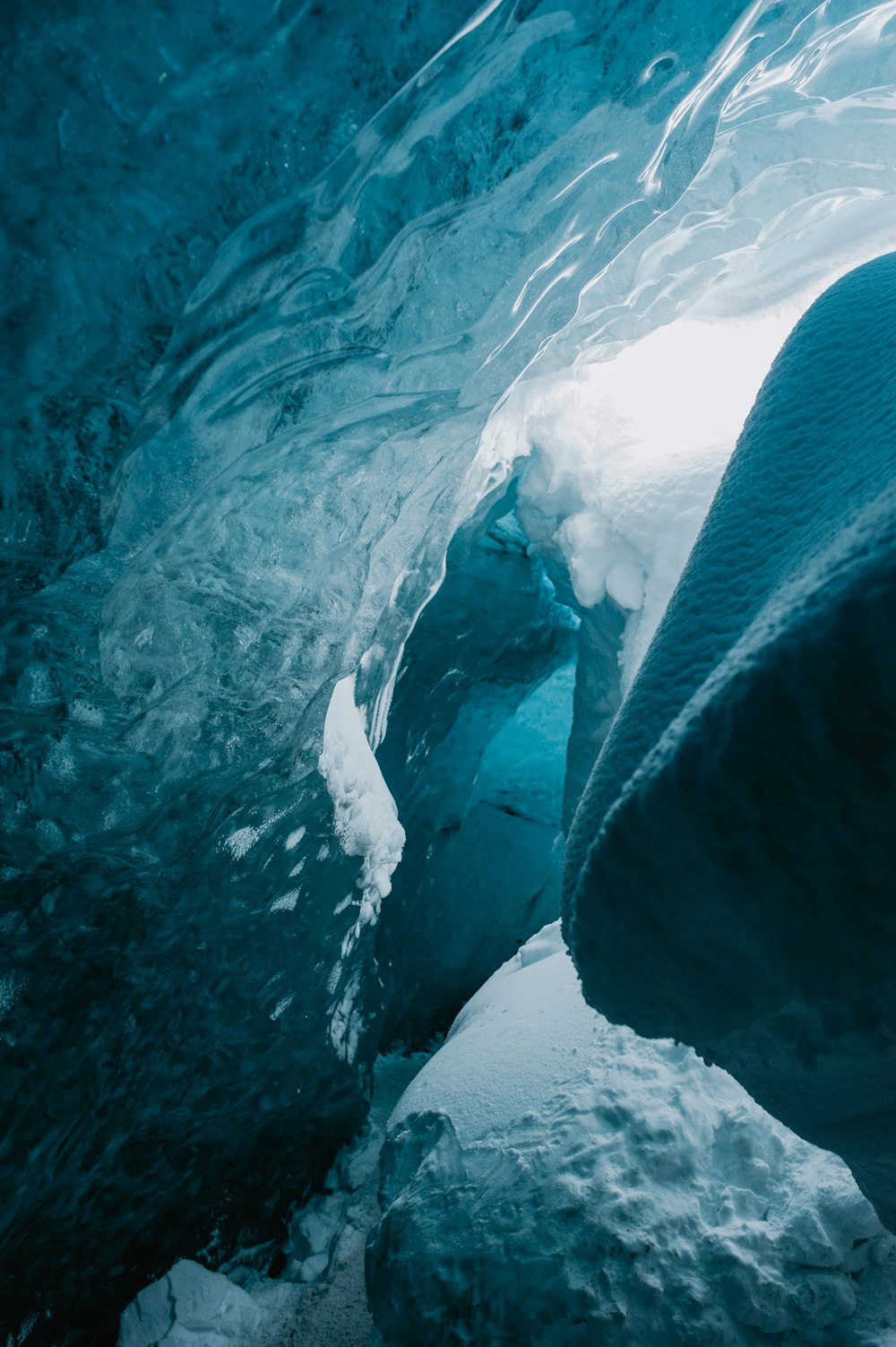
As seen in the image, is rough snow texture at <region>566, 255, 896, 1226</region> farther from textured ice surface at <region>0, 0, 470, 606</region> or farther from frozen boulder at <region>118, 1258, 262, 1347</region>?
frozen boulder at <region>118, 1258, 262, 1347</region>

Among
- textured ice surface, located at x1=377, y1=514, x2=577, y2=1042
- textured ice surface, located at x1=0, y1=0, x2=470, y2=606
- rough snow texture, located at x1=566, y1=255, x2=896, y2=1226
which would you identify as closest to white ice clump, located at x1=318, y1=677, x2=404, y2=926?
textured ice surface, located at x1=377, y1=514, x2=577, y2=1042

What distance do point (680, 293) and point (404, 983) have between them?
3.77 meters

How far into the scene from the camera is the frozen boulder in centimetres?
233

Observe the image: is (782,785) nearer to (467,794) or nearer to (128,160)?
(128,160)

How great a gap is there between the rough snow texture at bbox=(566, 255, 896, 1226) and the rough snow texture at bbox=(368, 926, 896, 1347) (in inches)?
19.5

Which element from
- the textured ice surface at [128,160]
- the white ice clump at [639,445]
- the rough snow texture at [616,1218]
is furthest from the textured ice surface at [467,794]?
the textured ice surface at [128,160]

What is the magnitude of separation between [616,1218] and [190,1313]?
1658 mm

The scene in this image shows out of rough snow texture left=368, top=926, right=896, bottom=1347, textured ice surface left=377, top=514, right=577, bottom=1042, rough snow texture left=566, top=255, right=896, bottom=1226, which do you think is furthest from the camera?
Result: textured ice surface left=377, top=514, right=577, bottom=1042

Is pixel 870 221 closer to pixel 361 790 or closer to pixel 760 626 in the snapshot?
pixel 760 626

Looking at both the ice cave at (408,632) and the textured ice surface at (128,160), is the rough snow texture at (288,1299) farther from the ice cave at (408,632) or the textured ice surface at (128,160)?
the textured ice surface at (128,160)

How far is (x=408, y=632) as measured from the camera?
3307 mm

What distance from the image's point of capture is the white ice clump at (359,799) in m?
2.85

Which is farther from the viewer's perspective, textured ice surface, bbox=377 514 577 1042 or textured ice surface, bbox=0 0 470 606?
textured ice surface, bbox=377 514 577 1042

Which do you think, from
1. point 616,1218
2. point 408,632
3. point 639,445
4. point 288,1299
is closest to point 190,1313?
point 288,1299
